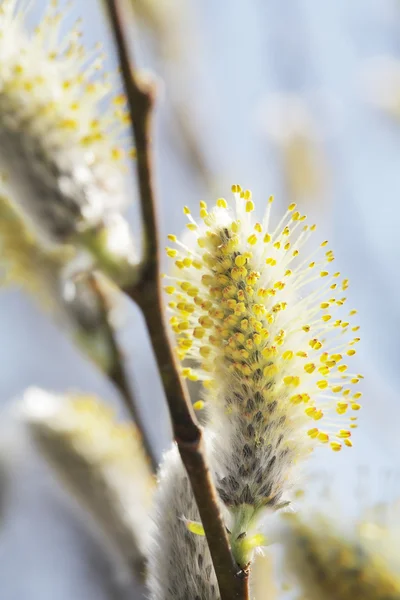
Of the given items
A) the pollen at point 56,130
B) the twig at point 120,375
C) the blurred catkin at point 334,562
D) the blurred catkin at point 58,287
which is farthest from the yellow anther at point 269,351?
the blurred catkin at point 58,287

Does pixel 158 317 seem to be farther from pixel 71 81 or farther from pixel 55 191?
pixel 71 81

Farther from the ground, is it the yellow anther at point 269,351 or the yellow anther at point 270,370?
the yellow anther at point 269,351

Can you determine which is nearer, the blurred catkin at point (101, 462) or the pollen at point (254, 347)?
the pollen at point (254, 347)

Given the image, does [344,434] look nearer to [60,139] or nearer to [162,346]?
[162,346]

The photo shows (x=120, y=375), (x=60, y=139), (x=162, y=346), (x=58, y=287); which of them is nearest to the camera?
(x=162, y=346)

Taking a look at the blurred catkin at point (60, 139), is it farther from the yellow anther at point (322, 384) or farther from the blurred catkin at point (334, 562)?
the blurred catkin at point (334, 562)

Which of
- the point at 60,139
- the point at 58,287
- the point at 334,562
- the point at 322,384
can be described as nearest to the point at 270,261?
the point at 322,384

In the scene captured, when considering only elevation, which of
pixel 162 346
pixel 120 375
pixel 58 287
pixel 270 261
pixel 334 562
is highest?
pixel 58 287
